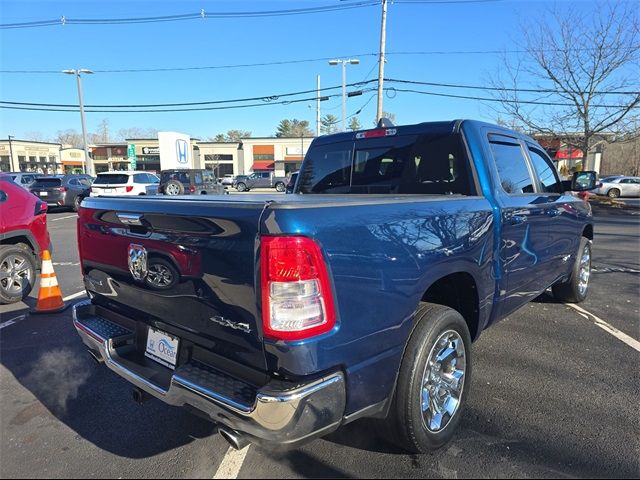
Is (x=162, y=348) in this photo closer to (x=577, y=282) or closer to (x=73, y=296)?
(x=73, y=296)

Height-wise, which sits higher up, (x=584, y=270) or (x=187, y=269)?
(x=187, y=269)

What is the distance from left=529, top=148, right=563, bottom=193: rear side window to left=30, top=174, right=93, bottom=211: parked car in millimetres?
18580

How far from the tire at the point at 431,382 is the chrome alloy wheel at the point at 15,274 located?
543 cm

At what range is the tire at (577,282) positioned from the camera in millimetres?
5176

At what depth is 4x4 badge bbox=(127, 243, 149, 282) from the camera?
93.2 inches

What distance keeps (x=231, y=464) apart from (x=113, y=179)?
57.6 ft

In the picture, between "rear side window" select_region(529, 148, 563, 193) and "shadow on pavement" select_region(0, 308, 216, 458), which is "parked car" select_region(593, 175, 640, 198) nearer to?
"rear side window" select_region(529, 148, 563, 193)

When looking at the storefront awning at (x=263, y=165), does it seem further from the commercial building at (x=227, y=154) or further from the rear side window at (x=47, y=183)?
the rear side window at (x=47, y=183)

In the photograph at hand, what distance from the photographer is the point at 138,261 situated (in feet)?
7.89

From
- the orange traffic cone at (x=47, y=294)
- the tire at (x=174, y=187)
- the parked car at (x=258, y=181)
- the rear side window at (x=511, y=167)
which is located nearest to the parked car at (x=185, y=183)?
the tire at (x=174, y=187)

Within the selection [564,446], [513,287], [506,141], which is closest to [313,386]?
[564,446]

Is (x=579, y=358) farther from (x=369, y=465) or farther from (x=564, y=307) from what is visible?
(x=369, y=465)

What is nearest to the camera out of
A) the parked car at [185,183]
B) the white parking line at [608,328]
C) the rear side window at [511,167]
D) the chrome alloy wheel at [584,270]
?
the rear side window at [511,167]

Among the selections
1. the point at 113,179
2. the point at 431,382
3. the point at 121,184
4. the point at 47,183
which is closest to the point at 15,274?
the point at 431,382
